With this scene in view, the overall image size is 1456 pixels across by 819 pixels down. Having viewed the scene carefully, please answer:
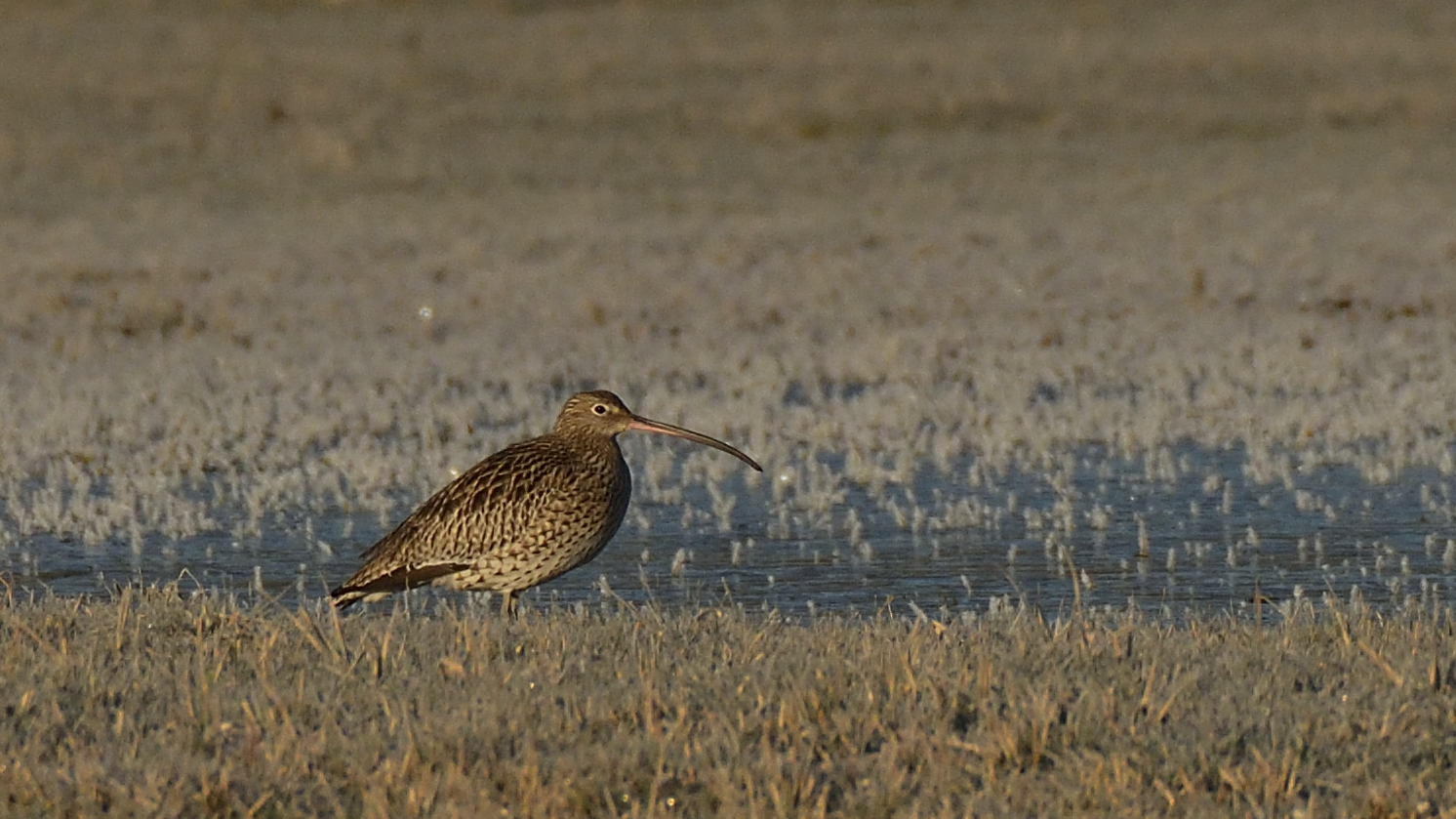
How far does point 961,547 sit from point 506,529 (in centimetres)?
254

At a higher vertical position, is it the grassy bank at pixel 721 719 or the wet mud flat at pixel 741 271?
the wet mud flat at pixel 741 271

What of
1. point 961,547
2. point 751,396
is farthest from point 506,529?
point 751,396

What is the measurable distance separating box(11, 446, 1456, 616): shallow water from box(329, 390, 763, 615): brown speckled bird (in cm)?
30

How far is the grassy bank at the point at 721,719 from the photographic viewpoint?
577cm

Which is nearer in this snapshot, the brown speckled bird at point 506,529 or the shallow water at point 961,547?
the brown speckled bird at point 506,529

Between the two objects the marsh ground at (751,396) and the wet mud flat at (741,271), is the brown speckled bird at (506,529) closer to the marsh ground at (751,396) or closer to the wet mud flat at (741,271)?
the marsh ground at (751,396)

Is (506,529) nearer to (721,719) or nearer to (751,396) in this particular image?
(721,719)

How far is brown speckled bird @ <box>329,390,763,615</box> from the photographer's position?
29.2ft

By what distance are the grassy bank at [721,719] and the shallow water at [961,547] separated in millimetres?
1427

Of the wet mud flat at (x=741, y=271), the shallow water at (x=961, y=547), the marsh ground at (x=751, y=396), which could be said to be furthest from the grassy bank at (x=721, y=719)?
the wet mud flat at (x=741, y=271)

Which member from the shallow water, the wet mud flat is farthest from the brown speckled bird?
the wet mud flat

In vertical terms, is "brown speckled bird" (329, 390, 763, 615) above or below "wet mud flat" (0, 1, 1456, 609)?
below

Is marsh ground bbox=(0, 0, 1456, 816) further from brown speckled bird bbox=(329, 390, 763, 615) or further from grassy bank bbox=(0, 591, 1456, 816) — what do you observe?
brown speckled bird bbox=(329, 390, 763, 615)

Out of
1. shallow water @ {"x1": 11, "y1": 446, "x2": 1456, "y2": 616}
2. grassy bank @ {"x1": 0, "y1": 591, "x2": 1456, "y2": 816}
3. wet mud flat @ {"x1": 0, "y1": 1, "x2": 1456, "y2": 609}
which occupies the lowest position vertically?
grassy bank @ {"x1": 0, "y1": 591, "x2": 1456, "y2": 816}
